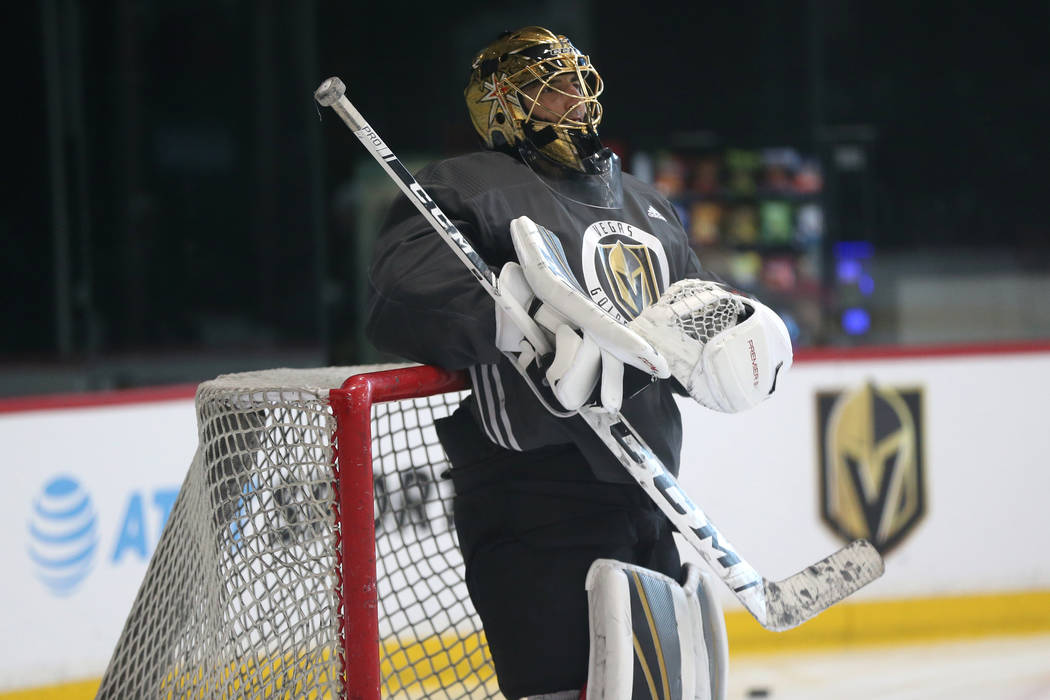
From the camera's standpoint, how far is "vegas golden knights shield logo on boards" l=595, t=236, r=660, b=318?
124 cm

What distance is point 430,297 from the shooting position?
→ 1.16 meters

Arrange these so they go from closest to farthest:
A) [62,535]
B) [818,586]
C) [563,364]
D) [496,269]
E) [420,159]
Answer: [563,364] < [496,269] < [818,586] < [62,535] < [420,159]

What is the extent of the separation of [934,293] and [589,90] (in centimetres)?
389

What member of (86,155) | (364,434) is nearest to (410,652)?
(364,434)

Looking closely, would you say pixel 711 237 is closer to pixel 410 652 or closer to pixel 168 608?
pixel 410 652

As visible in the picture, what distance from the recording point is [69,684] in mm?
2285

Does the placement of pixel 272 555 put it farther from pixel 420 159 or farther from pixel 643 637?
pixel 420 159

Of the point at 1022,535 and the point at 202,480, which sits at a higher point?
the point at 202,480

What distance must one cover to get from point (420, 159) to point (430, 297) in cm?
346

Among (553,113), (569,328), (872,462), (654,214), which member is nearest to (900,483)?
(872,462)

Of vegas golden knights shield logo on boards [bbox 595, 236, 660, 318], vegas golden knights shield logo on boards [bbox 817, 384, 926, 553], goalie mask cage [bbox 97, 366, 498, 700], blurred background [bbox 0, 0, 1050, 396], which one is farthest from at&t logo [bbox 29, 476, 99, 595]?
blurred background [bbox 0, 0, 1050, 396]

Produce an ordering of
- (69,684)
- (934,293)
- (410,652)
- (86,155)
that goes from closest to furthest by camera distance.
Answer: (410,652), (69,684), (86,155), (934,293)

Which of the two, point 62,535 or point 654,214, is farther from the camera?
point 62,535

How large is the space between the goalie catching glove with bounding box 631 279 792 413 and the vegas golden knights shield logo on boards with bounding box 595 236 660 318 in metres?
0.06
